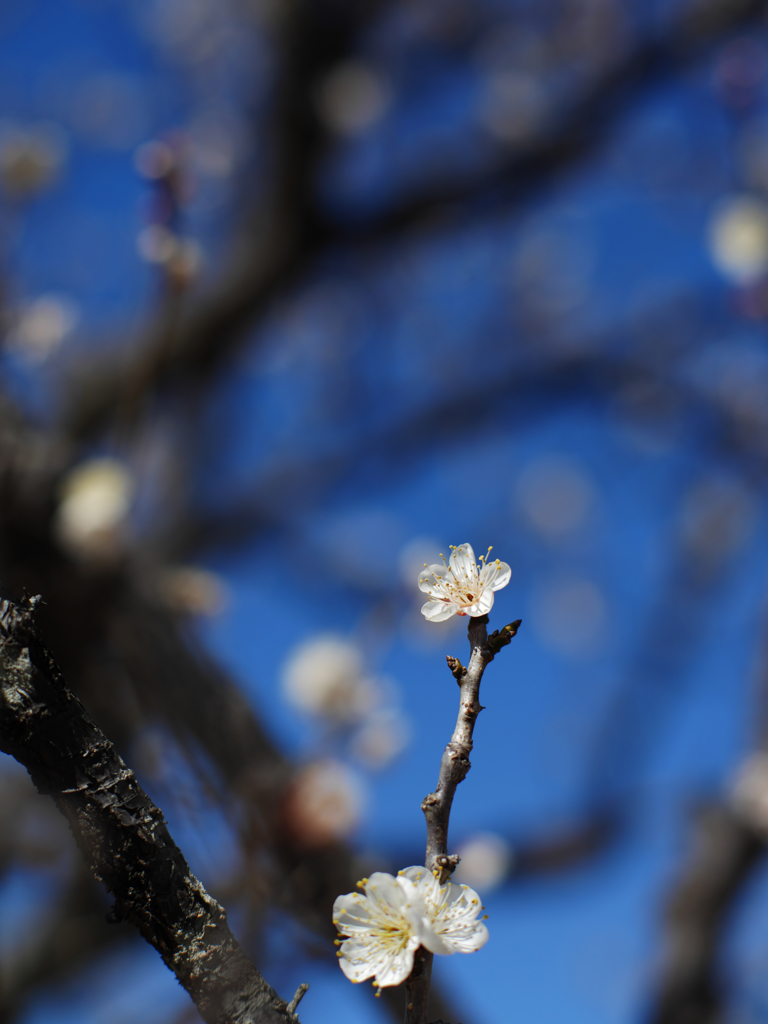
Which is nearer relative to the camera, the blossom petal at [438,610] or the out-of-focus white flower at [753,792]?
the blossom petal at [438,610]

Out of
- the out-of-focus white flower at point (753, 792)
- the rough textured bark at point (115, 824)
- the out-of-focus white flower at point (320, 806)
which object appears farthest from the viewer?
the out-of-focus white flower at point (753, 792)

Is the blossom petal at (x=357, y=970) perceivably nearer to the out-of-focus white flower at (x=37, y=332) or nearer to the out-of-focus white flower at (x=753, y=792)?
the out-of-focus white flower at (x=37, y=332)

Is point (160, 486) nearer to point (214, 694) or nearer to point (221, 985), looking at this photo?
point (214, 694)

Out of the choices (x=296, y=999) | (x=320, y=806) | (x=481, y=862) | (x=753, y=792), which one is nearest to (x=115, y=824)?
(x=296, y=999)

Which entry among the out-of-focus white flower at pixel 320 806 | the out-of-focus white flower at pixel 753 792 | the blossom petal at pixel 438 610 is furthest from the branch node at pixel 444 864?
the out-of-focus white flower at pixel 753 792

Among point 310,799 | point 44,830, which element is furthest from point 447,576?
point 44,830

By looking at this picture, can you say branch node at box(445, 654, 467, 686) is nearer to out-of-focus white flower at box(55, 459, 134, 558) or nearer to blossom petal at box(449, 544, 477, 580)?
blossom petal at box(449, 544, 477, 580)
